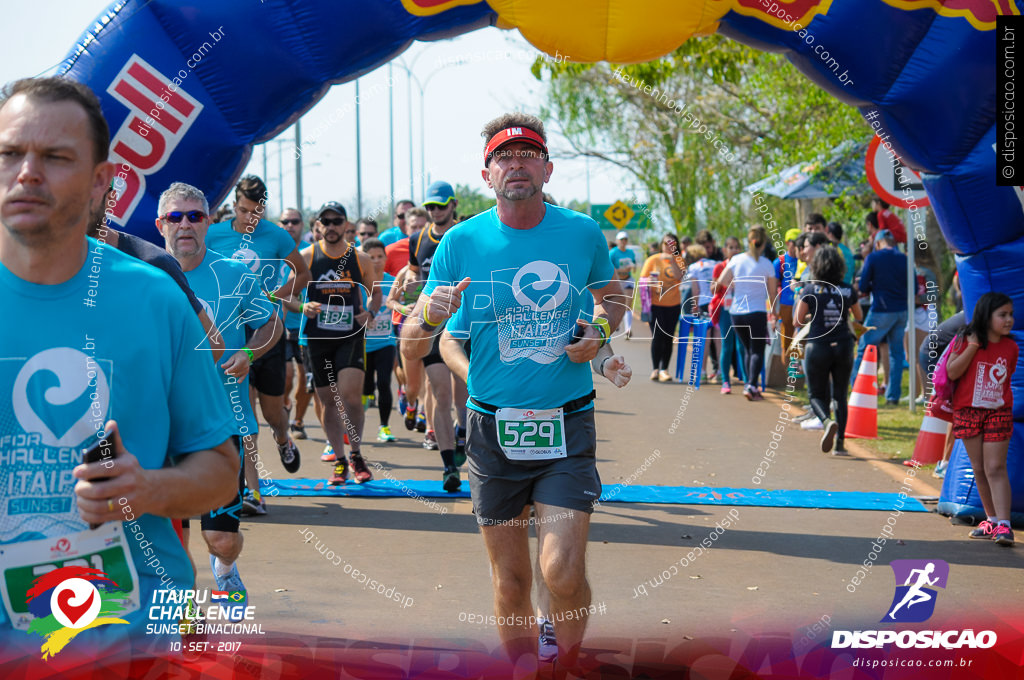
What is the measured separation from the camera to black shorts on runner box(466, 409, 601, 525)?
4.11 metres

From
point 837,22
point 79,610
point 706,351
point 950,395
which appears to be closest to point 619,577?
point 950,395

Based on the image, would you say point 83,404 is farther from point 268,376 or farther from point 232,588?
point 268,376

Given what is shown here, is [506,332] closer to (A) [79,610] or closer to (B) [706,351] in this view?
(A) [79,610]

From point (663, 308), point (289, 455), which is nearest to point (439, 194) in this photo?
point (289, 455)

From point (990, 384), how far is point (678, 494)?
2367 mm

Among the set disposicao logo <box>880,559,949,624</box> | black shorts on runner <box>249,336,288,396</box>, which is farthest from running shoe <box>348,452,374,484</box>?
disposicao logo <box>880,559,949,624</box>

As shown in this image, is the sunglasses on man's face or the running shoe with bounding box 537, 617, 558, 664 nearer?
the running shoe with bounding box 537, 617, 558, 664

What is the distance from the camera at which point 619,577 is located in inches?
232

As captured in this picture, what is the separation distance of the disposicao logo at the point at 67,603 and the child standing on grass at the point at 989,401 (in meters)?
5.76

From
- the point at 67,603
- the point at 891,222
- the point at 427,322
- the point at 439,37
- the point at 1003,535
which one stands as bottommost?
the point at 1003,535

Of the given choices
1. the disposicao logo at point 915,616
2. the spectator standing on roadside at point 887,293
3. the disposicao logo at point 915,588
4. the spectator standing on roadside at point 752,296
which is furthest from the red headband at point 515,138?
the spectator standing on roadside at point 887,293

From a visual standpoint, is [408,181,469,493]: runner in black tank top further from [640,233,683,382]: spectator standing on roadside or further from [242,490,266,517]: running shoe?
[640,233,683,382]: spectator standing on roadside

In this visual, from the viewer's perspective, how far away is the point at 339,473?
8.25 meters

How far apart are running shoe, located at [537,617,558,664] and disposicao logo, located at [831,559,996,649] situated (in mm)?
1148
